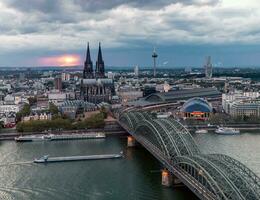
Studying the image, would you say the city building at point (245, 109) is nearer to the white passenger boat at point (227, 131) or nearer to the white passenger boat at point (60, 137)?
the white passenger boat at point (227, 131)

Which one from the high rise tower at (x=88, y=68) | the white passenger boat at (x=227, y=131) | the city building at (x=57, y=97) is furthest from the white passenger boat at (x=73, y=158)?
the high rise tower at (x=88, y=68)

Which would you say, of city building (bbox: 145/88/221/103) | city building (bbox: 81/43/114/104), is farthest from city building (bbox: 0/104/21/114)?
city building (bbox: 145/88/221/103)

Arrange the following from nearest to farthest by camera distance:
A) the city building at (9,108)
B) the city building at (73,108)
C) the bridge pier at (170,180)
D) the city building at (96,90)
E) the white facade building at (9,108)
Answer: the bridge pier at (170,180) → the city building at (73,108) → the white facade building at (9,108) → the city building at (9,108) → the city building at (96,90)

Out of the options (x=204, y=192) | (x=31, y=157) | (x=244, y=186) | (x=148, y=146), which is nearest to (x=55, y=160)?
(x=31, y=157)

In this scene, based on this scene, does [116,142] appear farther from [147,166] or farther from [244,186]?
[244,186]

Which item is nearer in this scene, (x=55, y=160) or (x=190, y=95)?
(x=55, y=160)

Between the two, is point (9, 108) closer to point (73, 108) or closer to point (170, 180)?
point (73, 108)
